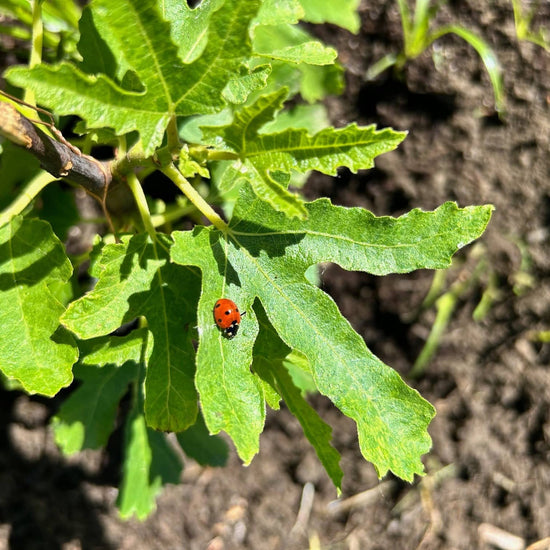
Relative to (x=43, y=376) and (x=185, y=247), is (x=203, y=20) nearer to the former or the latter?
(x=185, y=247)

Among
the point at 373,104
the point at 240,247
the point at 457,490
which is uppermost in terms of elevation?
the point at 240,247

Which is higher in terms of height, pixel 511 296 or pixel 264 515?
pixel 511 296

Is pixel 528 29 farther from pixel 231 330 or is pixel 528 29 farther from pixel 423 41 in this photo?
pixel 231 330

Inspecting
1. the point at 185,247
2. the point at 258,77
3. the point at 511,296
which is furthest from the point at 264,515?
the point at 258,77

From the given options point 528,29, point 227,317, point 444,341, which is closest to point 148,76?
point 227,317

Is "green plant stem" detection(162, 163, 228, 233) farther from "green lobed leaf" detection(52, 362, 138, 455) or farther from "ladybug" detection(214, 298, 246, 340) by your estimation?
"green lobed leaf" detection(52, 362, 138, 455)

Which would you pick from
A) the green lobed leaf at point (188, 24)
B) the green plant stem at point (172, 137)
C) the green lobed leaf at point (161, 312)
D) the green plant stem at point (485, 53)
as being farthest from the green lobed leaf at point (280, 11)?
the green plant stem at point (485, 53)

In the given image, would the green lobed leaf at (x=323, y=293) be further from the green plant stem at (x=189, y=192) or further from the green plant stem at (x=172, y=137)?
the green plant stem at (x=172, y=137)
